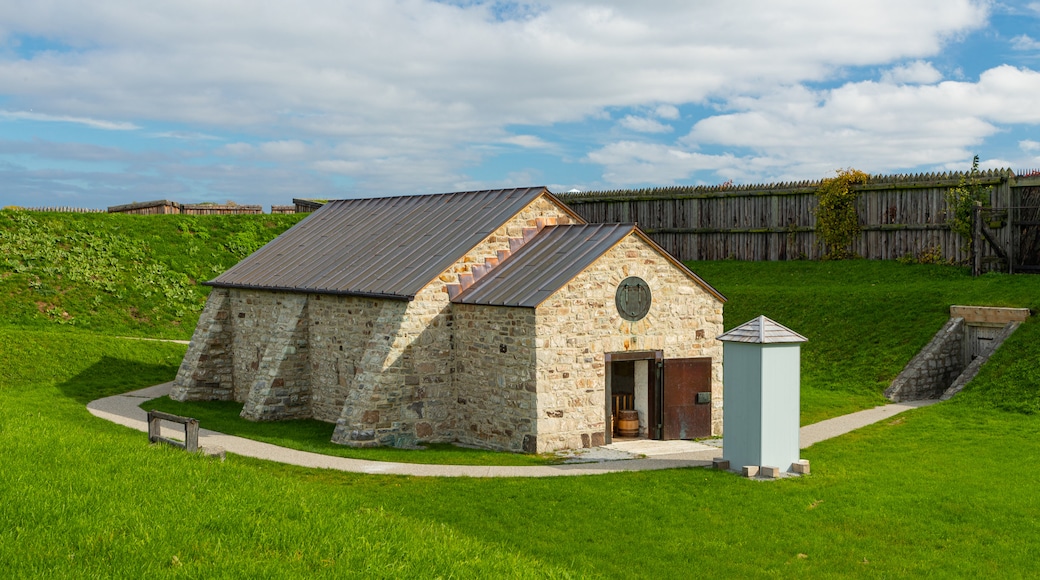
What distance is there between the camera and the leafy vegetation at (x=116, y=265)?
3466cm

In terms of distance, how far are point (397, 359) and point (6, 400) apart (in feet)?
34.9

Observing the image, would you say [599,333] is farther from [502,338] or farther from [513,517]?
[513,517]

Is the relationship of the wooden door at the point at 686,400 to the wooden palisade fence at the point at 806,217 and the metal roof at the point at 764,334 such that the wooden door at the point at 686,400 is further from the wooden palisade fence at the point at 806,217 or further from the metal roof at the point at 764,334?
the wooden palisade fence at the point at 806,217

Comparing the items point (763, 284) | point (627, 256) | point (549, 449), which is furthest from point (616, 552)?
point (763, 284)

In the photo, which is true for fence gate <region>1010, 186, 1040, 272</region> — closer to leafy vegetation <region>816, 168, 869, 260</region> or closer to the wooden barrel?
leafy vegetation <region>816, 168, 869, 260</region>

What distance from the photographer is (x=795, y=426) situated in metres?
16.4

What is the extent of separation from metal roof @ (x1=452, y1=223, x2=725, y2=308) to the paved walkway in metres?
3.23

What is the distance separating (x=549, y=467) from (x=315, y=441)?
5571 millimetres

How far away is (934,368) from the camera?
2412 centimetres

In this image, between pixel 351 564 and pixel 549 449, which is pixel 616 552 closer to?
pixel 351 564

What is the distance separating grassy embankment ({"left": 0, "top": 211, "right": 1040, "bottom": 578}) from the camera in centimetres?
998

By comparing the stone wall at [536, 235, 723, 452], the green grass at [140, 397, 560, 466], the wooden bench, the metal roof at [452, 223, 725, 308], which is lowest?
the green grass at [140, 397, 560, 466]

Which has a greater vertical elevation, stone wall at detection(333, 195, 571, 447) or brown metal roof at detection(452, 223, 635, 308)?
brown metal roof at detection(452, 223, 635, 308)

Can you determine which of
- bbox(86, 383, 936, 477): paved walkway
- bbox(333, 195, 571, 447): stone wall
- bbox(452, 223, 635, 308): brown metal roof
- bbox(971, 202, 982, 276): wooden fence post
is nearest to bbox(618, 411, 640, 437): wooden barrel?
bbox(86, 383, 936, 477): paved walkway
